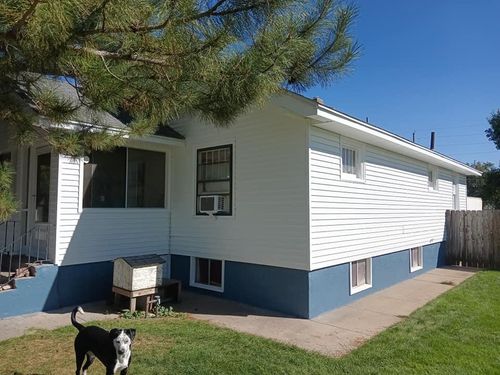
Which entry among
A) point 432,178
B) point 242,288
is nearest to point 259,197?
point 242,288

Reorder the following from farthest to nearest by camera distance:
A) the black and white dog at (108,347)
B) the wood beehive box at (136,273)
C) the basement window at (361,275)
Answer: the basement window at (361,275) → the wood beehive box at (136,273) → the black and white dog at (108,347)

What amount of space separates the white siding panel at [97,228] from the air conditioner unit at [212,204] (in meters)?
1.19

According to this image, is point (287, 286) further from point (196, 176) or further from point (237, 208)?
point (196, 176)

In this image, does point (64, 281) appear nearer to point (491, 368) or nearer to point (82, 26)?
point (82, 26)

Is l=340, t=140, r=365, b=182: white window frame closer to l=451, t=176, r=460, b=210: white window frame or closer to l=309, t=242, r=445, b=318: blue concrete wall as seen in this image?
l=309, t=242, r=445, b=318: blue concrete wall

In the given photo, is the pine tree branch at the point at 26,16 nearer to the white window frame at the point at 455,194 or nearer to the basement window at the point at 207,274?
the basement window at the point at 207,274

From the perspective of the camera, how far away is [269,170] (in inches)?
294

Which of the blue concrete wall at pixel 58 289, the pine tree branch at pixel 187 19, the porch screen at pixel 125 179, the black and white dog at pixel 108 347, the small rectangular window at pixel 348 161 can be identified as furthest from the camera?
the small rectangular window at pixel 348 161

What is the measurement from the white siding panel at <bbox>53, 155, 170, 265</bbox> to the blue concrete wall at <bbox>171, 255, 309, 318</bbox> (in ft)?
5.55

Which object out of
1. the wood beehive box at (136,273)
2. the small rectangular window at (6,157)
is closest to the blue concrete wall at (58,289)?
the wood beehive box at (136,273)

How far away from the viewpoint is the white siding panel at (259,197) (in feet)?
23.0

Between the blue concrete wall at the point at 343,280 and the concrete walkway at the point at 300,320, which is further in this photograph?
the blue concrete wall at the point at 343,280

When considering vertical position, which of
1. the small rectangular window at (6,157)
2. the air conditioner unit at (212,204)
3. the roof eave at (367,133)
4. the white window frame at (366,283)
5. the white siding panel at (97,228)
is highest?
the roof eave at (367,133)

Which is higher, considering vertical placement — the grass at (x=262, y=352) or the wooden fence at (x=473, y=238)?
the wooden fence at (x=473, y=238)
